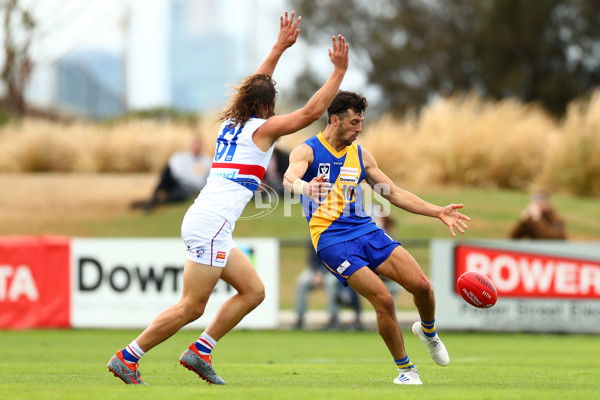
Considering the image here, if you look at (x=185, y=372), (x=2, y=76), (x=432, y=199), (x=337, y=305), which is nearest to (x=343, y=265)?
(x=185, y=372)

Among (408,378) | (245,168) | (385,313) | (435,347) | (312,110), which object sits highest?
(312,110)

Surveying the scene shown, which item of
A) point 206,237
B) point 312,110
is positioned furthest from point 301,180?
point 206,237

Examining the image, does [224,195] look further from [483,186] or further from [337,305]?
[483,186]

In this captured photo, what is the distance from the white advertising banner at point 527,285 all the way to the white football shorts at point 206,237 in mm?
8788

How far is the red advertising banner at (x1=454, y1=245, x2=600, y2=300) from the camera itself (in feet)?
49.5

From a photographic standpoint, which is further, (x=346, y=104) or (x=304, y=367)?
(x=304, y=367)

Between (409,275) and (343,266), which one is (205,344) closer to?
(343,266)

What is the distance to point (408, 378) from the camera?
747cm

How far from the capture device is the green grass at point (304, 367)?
6.59 meters

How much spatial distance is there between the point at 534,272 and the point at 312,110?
944 cm

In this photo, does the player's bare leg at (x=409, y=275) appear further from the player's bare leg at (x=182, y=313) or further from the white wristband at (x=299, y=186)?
the player's bare leg at (x=182, y=313)

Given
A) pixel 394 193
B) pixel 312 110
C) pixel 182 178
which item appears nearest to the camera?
pixel 312 110

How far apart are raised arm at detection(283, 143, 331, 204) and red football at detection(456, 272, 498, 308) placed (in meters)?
1.72

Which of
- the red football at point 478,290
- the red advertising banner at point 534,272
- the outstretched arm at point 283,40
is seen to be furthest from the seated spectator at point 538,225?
the outstretched arm at point 283,40
